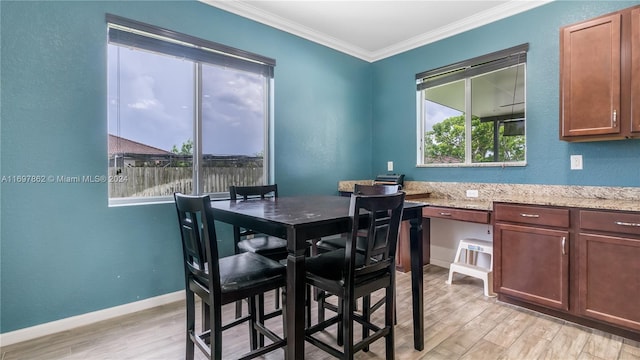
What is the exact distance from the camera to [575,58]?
2.38m

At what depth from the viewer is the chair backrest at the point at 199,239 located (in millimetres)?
Answer: 1366

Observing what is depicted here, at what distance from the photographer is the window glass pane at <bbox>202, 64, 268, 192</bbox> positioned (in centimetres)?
290

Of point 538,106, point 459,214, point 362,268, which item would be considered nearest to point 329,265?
point 362,268

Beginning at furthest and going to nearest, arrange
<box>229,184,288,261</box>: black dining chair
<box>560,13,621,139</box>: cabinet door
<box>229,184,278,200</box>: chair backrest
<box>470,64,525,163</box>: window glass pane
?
<box>470,64,525,163</box>: window glass pane, <box>229,184,278,200</box>: chair backrest, <box>560,13,621,139</box>: cabinet door, <box>229,184,288,261</box>: black dining chair

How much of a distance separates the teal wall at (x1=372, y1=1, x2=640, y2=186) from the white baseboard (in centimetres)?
294

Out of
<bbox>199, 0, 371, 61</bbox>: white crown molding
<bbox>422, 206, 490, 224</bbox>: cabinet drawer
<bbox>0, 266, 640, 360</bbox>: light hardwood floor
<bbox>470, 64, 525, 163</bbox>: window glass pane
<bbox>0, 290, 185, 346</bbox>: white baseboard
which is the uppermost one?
<bbox>199, 0, 371, 61</bbox>: white crown molding

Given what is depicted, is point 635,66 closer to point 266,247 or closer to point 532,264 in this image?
point 532,264

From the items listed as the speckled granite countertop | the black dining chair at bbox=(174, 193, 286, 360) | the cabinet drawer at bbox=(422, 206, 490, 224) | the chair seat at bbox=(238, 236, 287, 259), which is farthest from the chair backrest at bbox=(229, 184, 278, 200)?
the speckled granite countertop

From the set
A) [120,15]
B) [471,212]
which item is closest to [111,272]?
[120,15]

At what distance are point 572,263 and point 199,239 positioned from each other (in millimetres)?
2496

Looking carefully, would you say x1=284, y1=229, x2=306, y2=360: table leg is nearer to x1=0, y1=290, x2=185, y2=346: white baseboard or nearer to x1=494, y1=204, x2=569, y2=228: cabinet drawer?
x1=0, y1=290, x2=185, y2=346: white baseboard

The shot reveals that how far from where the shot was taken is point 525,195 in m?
2.88

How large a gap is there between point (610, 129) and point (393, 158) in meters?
2.15

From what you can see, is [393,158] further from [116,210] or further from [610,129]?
[116,210]
